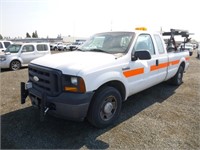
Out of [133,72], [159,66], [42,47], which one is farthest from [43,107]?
[42,47]

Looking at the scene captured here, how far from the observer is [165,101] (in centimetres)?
505

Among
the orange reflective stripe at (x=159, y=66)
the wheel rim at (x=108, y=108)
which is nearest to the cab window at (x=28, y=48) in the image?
the orange reflective stripe at (x=159, y=66)

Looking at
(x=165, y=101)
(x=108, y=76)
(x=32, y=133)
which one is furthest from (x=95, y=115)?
(x=165, y=101)

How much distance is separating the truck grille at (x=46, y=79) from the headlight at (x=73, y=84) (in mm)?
103

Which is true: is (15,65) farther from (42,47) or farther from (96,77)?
(96,77)

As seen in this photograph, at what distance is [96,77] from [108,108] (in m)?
0.76

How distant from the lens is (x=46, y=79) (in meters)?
3.20

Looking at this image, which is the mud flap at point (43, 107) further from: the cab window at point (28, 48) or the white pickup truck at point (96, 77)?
the cab window at point (28, 48)

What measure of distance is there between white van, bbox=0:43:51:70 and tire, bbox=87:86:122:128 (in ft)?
27.7

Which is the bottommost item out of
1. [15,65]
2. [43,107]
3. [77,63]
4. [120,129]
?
[120,129]

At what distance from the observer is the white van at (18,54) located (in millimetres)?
10062

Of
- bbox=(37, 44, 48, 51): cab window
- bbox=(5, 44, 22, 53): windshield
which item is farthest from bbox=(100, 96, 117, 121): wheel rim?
bbox=(37, 44, 48, 51): cab window

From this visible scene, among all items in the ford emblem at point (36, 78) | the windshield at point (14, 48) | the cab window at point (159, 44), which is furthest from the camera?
the windshield at point (14, 48)

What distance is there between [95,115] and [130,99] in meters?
2.11
